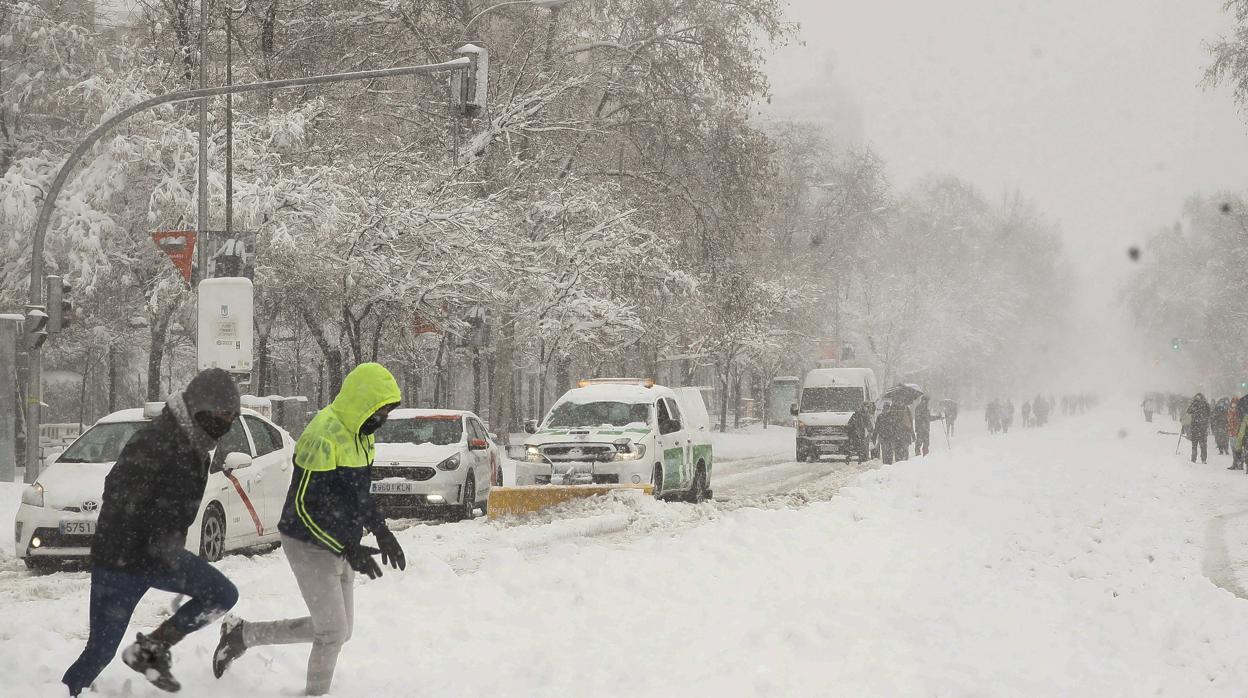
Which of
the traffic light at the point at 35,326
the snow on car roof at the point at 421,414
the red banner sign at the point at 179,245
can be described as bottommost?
the snow on car roof at the point at 421,414

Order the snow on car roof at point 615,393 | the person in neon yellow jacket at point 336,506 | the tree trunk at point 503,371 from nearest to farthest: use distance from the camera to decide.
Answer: the person in neon yellow jacket at point 336,506, the snow on car roof at point 615,393, the tree trunk at point 503,371

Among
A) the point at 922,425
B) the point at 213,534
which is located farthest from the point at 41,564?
the point at 922,425

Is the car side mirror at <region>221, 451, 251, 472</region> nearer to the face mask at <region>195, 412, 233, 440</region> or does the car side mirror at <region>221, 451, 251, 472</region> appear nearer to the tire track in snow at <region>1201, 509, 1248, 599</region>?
the face mask at <region>195, 412, 233, 440</region>

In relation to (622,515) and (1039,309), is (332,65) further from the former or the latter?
(1039,309)

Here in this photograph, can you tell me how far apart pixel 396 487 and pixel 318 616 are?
11.2 m

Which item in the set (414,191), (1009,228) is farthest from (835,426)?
(1009,228)

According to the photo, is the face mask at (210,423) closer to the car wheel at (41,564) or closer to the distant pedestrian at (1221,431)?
the car wheel at (41,564)

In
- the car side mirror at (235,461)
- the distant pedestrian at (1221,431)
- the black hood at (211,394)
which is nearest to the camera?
the black hood at (211,394)

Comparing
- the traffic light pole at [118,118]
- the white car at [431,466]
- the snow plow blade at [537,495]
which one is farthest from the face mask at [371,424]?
the traffic light pole at [118,118]

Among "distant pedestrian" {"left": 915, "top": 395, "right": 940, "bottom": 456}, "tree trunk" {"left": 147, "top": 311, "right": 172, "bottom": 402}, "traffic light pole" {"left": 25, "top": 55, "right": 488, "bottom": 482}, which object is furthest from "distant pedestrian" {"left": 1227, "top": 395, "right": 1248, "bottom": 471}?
"tree trunk" {"left": 147, "top": 311, "right": 172, "bottom": 402}

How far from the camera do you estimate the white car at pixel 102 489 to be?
12125mm

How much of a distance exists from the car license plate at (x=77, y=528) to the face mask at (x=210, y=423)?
272 inches

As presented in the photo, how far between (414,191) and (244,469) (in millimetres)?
15779

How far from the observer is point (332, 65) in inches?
1160
